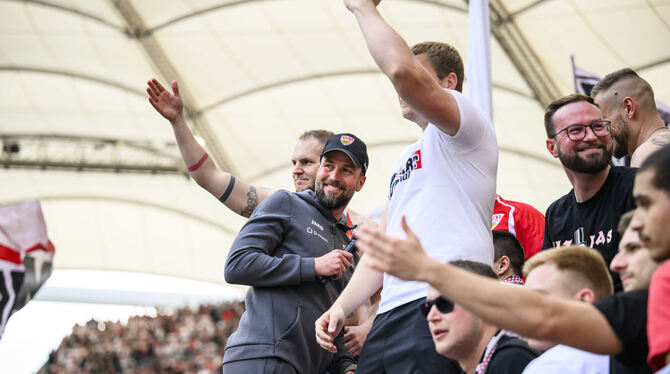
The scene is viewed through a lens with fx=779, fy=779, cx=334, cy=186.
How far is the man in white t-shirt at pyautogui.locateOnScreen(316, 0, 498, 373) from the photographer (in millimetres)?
2746

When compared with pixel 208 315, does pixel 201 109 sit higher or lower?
higher

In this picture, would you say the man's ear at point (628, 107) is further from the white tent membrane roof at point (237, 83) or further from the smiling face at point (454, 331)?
the white tent membrane roof at point (237, 83)

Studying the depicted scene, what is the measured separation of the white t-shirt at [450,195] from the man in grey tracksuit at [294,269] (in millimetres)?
656

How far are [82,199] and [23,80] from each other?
15.9 ft

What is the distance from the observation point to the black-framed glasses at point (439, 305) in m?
2.71

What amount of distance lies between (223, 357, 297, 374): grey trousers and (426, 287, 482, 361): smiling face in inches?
37.1

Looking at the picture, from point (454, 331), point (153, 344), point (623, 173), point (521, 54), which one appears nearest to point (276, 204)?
point (454, 331)

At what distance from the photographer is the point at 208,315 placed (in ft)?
71.3

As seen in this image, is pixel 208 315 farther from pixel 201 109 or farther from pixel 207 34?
pixel 207 34

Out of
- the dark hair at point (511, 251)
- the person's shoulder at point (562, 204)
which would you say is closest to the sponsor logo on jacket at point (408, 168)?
the person's shoulder at point (562, 204)

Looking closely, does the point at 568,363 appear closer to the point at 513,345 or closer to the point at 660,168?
the point at 513,345

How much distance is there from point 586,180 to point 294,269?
140 centimetres

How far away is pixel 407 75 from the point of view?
2670mm

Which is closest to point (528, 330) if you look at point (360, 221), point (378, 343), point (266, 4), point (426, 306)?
point (426, 306)
